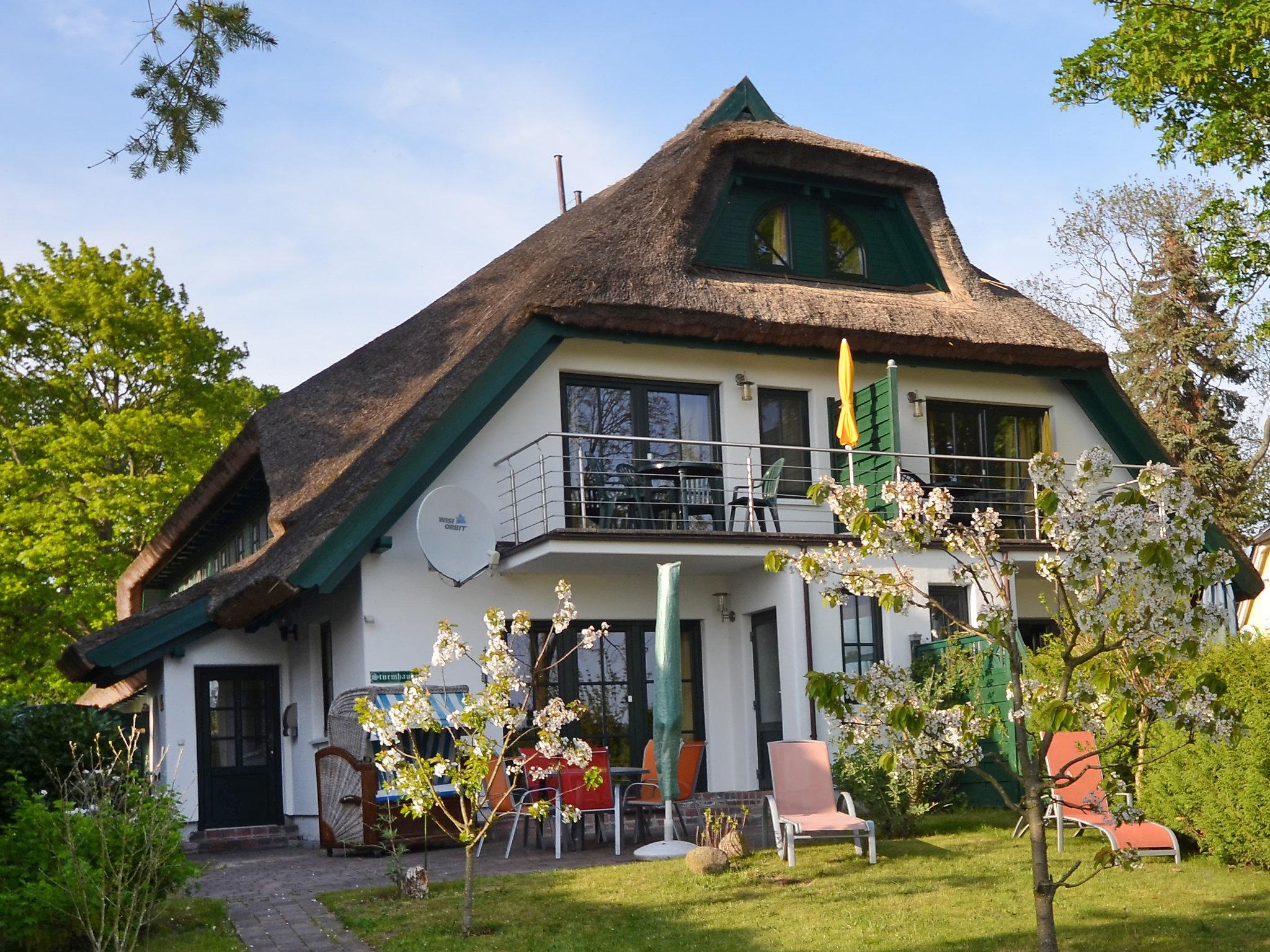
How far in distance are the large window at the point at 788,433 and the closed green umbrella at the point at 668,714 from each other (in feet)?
11.9

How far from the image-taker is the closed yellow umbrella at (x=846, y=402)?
14289mm

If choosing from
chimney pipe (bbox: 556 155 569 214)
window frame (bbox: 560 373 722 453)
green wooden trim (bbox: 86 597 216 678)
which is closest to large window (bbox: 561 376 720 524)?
window frame (bbox: 560 373 722 453)

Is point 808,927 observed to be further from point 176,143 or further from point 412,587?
Answer: point 412,587

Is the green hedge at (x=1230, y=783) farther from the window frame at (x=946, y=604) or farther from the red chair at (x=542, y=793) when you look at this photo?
the red chair at (x=542, y=793)

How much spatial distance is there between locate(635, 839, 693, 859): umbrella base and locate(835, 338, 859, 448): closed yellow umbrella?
16.7ft

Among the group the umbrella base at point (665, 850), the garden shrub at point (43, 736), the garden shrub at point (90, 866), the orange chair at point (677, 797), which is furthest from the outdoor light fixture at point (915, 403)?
the garden shrub at point (90, 866)

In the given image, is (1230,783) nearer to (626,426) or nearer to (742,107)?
(626,426)

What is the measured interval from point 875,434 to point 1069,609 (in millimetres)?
9334

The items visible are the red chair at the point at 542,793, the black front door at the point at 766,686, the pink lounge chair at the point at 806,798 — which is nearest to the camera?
the pink lounge chair at the point at 806,798

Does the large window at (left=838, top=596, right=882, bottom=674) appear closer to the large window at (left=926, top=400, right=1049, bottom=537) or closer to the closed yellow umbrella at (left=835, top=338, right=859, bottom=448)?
the closed yellow umbrella at (left=835, top=338, right=859, bottom=448)

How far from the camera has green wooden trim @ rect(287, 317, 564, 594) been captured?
1254 centimetres

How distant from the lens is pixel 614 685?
14375 mm

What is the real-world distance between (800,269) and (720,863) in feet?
28.9

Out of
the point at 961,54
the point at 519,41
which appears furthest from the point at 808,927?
the point at 961,54
